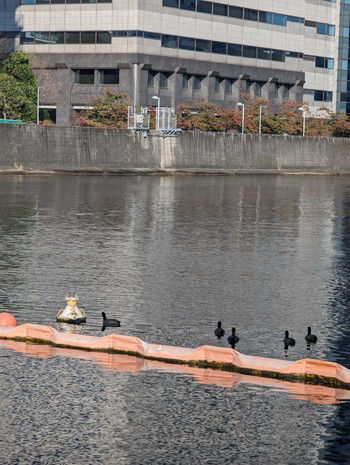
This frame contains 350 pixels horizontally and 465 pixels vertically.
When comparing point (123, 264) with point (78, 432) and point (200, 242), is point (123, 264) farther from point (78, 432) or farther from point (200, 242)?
point (78, 432)

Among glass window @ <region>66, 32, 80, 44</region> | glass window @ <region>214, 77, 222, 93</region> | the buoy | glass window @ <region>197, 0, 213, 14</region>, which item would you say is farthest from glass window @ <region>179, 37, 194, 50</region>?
the buoy

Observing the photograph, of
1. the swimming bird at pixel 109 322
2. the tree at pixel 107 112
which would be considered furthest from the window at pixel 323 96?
the swimming bird at pixel 109 322

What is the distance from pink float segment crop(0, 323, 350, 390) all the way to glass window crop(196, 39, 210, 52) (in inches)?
4742

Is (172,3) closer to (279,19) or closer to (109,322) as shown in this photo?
(279,19)

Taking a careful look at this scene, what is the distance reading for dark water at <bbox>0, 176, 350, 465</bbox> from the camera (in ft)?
72.5

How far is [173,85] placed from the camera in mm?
144750

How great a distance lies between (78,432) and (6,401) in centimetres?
239

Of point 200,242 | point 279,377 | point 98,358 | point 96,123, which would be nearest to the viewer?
point 279,377

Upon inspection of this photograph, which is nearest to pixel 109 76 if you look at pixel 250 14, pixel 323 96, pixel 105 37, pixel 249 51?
pixel 105 37

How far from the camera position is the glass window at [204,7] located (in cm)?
14725

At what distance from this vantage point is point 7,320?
31328 mm

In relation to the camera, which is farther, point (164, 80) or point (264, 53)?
point (264, 53)

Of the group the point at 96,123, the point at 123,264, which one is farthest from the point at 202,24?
the point at 123,264

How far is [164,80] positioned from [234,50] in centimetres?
1447
